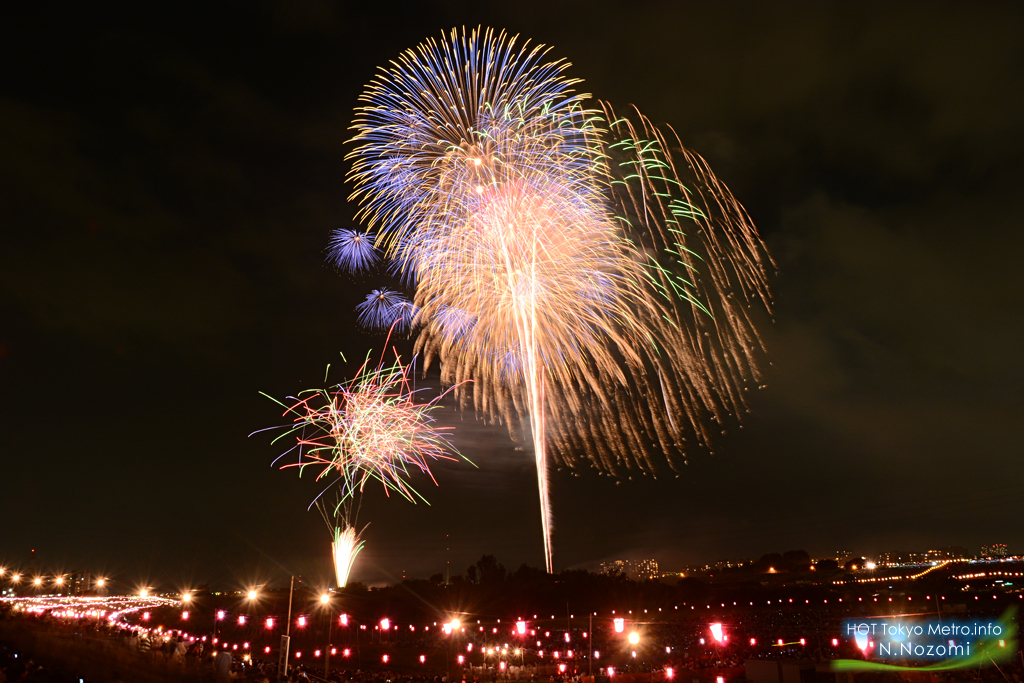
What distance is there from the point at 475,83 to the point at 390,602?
6326cm

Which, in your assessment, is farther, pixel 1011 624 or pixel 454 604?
pixel 454 604

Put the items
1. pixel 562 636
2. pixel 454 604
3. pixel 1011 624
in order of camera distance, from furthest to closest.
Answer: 1. pixel 454 604
2. pixel 562 636
3. pixel 1011 624

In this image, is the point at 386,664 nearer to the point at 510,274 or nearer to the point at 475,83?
the point at 510,274

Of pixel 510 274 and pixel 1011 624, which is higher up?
pixel 510 274

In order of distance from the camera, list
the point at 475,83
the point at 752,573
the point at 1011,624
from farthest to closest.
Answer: the point at 752,573 < the point at 1011,624 < the point at 475,83

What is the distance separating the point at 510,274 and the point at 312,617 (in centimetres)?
4170

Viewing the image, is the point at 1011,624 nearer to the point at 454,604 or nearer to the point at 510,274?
the point at 510,274

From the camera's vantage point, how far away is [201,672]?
68.5 feet

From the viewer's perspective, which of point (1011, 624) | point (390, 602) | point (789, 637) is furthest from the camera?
point (390, 602)

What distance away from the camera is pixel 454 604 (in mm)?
74125

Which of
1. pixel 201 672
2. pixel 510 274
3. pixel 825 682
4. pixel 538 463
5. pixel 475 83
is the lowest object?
pixel 825 682

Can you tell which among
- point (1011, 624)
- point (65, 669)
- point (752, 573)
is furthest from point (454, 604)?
point (752, 573)

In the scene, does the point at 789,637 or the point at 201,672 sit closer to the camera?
the point at 201,672

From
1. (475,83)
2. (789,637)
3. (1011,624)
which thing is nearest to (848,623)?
(789,637)
